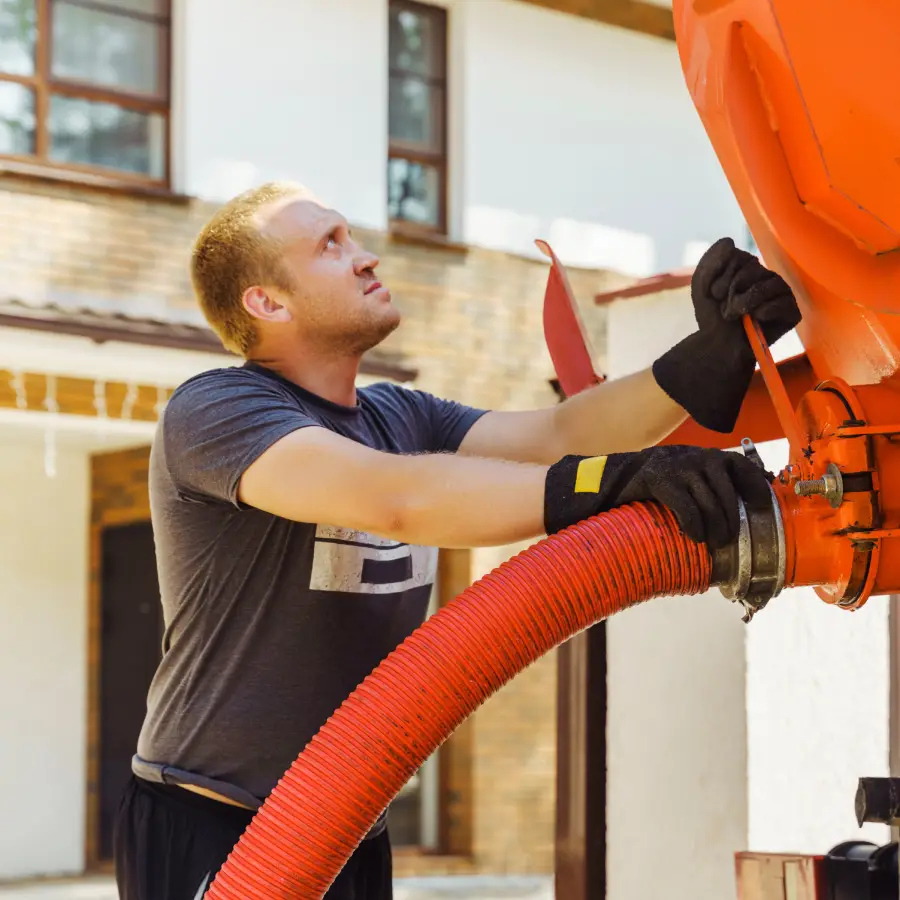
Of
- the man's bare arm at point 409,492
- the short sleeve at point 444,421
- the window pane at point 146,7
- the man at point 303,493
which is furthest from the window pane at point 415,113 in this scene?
the man's bare arm at point 409,492

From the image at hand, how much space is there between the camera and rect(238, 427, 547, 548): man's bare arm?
7.27 ft

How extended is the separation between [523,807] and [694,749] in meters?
7.52

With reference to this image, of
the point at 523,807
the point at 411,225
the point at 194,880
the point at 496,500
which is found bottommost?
the point at 523,807

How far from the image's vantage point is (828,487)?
1983 millimetres

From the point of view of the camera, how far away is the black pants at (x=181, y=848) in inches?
105

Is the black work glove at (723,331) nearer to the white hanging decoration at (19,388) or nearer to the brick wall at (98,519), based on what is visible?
the white hanging decoration at (19,388)

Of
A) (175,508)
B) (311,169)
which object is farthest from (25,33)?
(175,508)

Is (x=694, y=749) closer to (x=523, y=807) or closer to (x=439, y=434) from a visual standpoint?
(x=439, y=434)

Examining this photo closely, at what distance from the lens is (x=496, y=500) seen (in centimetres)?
222

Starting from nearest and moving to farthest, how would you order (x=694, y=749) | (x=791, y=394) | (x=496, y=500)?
1. (x=496, y=500)
2. (x=791, y=394)
3. (x=694, y=749)

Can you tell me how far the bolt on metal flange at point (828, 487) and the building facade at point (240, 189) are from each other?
757cm

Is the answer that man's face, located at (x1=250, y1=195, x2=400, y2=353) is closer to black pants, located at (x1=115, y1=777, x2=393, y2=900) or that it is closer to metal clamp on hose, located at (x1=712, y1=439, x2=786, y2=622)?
black pants, located at (x1=115, y1=777, x2=393, y2=900)

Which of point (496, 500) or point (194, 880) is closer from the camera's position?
point (496, 500)

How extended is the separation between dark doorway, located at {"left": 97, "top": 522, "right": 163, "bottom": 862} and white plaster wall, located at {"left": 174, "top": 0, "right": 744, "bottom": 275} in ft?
8.98
